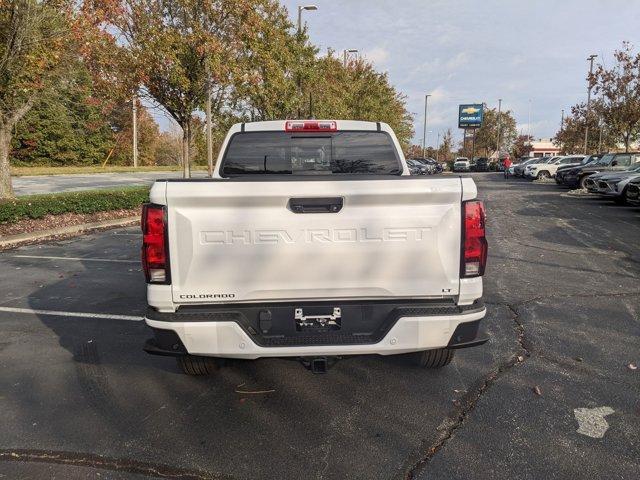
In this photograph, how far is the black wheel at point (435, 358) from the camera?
3.72m

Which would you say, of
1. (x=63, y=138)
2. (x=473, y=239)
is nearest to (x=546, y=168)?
(x=473, y=239)

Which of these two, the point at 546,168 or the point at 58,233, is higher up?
the point at 546,168

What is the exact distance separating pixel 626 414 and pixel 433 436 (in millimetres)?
1399

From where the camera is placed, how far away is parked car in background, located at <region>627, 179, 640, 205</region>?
1516 cm

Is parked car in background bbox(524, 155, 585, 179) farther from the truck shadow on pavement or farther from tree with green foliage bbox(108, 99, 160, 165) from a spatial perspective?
tree with green foliage bbox(108, 99, 160, 165)

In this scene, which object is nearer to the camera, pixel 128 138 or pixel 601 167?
pixel 601 167

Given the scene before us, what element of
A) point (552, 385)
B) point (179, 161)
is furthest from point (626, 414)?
point (179, 161)

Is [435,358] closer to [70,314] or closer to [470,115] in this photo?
[70,314]

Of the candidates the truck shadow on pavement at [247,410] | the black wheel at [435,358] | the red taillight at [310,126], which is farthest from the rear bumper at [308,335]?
the red taillight at [310,126]

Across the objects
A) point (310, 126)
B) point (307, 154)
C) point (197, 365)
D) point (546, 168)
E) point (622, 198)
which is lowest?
point (197, 365)

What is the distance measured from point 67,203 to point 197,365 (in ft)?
33.2

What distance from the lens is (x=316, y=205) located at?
2893mm

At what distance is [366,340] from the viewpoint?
3010 millimetres

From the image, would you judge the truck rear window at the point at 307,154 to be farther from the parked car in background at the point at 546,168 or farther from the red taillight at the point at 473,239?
the parked car in background at the point at 546,168
